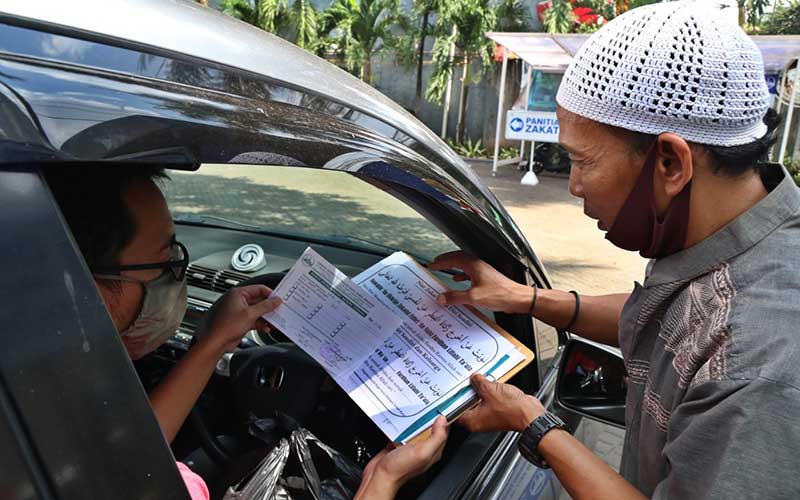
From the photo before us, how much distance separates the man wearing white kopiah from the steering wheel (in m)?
0.61

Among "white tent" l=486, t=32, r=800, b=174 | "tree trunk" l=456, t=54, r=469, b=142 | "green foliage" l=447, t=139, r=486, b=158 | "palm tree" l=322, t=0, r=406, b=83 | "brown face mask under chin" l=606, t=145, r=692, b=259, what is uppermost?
"brown face mask under chin" l=606, t=145, r=692, b=259

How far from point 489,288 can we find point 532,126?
10.9 meters

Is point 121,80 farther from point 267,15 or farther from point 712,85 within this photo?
point 267,15

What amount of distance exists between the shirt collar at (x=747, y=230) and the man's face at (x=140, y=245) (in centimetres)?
99

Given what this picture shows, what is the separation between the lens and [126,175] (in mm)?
1193

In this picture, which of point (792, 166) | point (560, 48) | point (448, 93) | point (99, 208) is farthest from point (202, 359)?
point (448, 93)

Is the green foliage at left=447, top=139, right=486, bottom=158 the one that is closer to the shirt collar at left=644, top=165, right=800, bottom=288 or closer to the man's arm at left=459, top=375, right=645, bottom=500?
the man's arm at left=459, top=375, right=645, bottom=500

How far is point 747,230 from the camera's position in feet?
3.57

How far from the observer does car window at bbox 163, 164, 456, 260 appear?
2.16m

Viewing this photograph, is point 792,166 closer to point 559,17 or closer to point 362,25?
point 559,17

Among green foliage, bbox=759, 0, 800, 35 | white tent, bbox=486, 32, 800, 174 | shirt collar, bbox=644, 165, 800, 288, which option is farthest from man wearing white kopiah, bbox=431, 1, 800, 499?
green foliage, bbox=759, 0, 800, 35

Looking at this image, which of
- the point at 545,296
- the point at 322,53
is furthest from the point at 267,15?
the point at 545,296

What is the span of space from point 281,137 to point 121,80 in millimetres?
226

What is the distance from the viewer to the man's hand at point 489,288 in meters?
1.65
